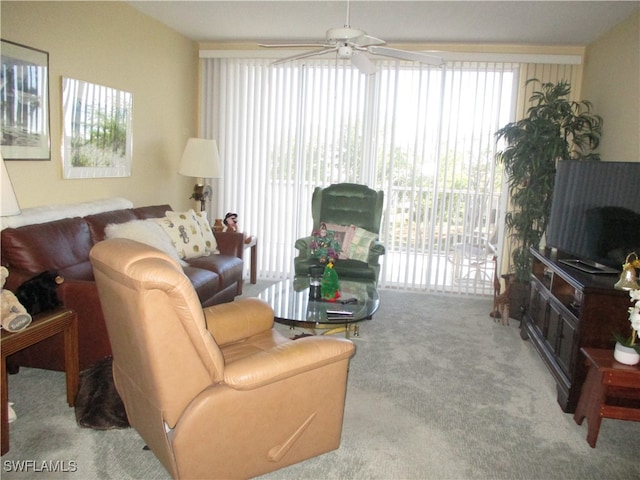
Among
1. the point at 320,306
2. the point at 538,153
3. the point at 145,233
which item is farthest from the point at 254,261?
the point at 538,153

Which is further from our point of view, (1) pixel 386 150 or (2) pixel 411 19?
(1) pixel 386 150

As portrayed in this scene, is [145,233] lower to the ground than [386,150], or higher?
lower

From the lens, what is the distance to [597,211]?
305 centimetres

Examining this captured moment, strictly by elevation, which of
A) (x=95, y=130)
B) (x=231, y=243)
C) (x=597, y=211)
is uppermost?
(x=95, y=130)

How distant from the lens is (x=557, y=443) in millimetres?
2365

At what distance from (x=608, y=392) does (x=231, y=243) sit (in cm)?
318

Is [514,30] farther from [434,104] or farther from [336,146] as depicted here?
[336,146]

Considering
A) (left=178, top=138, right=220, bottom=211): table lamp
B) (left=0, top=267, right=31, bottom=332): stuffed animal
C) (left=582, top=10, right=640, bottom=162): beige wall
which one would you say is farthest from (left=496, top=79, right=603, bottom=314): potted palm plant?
(left=0, top=267, right=31, bottom=332): stuffed animal

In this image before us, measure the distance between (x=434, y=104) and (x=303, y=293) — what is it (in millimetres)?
2745

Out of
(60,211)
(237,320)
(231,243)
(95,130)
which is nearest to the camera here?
(237,320)

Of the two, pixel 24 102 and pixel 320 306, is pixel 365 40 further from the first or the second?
pixel 24 102

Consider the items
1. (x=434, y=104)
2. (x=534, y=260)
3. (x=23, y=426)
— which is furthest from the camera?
(x=434, y=104)

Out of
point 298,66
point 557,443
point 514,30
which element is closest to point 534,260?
point 557,443
